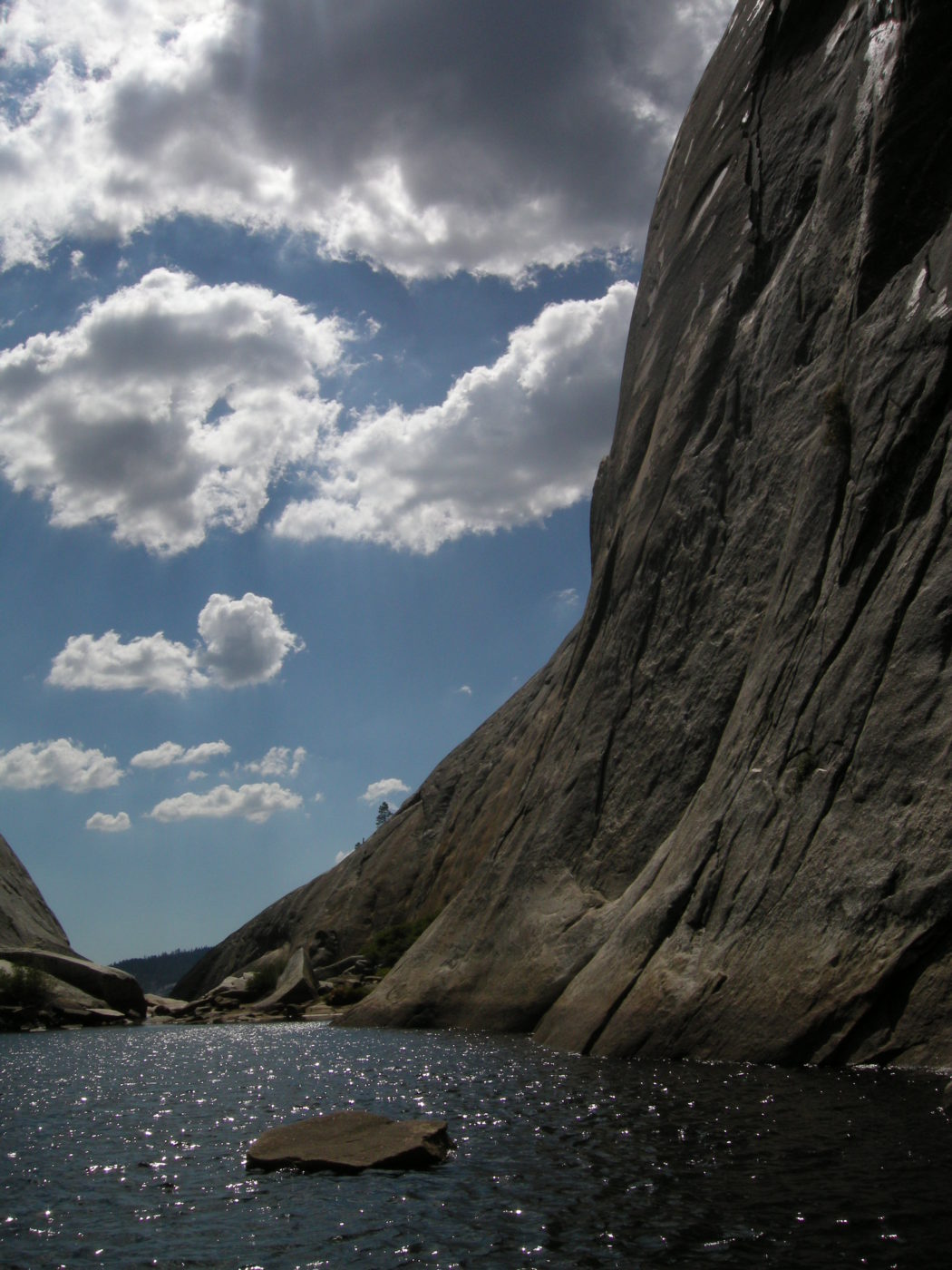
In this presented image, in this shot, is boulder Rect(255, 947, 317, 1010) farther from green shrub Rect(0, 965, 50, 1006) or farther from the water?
the water

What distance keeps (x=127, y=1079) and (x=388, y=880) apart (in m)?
49.8

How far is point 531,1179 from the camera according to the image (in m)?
11.5

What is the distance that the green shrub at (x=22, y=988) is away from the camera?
50.3 meters

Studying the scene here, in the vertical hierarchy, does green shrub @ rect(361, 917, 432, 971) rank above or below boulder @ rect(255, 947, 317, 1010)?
above

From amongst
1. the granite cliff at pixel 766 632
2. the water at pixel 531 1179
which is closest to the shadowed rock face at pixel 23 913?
the granite cliff at pixel 766 632

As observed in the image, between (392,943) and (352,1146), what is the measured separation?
49729mm

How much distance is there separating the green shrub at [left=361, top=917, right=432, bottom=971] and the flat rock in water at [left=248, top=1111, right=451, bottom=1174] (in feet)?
151

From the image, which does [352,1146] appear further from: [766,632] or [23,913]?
[23,913]

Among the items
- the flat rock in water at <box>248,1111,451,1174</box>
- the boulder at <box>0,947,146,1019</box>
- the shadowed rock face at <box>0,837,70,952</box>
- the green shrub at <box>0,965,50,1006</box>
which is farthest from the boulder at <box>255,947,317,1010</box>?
the flat rock in water at <box>248,1111,451,1174</box>

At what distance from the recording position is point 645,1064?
2109cm

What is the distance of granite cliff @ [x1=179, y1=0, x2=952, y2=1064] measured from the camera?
19.5m

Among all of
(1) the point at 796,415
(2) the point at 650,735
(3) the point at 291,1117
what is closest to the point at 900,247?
(1) the point at 796,415

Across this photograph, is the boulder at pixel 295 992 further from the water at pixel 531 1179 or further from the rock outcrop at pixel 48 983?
the water at pixel 531 1179

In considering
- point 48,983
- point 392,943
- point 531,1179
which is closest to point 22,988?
point 48,983
